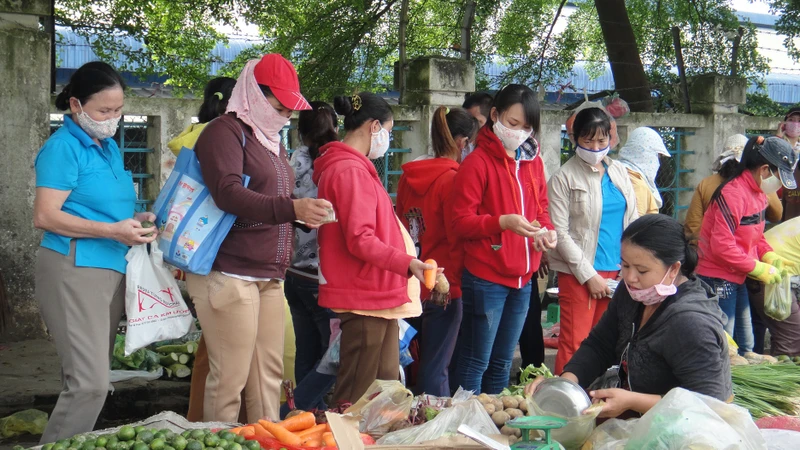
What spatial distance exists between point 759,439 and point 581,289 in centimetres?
216

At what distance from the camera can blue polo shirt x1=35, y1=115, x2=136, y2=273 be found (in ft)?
11.7

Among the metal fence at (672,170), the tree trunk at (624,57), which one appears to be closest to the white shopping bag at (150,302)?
the metal fence at (672,170)

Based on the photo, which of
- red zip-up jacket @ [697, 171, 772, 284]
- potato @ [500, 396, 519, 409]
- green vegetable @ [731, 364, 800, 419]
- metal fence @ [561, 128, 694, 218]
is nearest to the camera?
potato @ [500, 396, 519, 409]

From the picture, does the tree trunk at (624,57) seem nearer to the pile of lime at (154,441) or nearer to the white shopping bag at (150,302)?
the white shopping bag at (150,302)

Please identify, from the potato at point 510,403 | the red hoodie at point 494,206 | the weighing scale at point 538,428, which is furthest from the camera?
the red hoodie at point 494,206

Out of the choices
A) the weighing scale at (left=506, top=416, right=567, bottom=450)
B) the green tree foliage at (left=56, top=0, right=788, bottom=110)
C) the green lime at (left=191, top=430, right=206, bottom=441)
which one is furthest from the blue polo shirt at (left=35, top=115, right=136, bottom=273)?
the green tree foliage at (left=56, top=0, right=788, bottom=110)

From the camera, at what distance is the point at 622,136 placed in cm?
845

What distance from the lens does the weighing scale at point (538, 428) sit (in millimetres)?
2986

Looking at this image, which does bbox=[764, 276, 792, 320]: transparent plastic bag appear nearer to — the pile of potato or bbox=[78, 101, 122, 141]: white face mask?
the pile of potato

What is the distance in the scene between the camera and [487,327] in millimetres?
4742

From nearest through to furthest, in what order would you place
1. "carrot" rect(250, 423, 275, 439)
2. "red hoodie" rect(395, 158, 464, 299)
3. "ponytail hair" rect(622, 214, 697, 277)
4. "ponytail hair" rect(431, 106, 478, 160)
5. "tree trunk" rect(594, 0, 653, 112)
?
1. "ponytail hair" rect(622, 214, 697, 277)
2. "carrot" rect(250, 423, 275, 439)
3. "red hoodie" rect(395, 158, 464, 299)
4. "ponytail hair" rect(431, 106, 478, 160)
5. "tree trunk" rect(594, 0, 653, 112)

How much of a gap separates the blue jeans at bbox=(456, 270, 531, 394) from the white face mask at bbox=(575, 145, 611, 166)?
2.73 ft

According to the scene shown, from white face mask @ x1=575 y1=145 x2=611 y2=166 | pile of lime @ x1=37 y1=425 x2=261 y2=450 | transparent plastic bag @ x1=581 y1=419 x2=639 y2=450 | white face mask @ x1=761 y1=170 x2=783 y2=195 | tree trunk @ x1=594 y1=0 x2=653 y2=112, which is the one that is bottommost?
pile of lime @ x1=37 y1=425 x2=261 y2=450

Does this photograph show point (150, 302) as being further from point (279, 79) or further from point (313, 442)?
point (279, 79)
